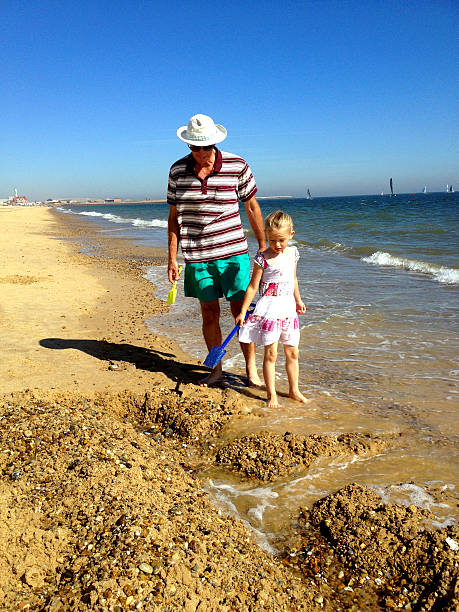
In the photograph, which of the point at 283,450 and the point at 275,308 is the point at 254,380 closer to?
the point at 275,308

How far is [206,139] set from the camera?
3262 mm

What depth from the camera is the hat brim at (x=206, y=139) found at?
3.25 m

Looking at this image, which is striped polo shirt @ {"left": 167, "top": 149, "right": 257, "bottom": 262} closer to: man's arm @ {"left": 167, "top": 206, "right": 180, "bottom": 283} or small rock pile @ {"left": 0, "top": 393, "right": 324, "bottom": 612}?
man's arm @ {"left": 167, "top": 206, "right": 180, "bottom": 283}

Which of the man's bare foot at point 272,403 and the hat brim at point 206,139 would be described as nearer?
the hat brim at point 206,139

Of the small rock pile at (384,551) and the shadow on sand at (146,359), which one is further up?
the shadow on sand at (146,359)

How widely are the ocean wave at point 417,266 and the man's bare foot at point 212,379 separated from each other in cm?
641

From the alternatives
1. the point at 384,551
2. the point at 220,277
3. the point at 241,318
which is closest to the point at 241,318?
the point at 241,318

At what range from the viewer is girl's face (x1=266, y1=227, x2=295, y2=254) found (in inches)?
126

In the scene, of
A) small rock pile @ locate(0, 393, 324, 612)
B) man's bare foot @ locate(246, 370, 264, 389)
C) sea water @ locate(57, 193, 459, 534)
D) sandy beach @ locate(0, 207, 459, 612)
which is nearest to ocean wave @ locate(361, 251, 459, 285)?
sea water @ locate(57, 193, 459, 534)

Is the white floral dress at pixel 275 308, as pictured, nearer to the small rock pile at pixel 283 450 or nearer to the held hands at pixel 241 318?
the held hands at pixel 241 318

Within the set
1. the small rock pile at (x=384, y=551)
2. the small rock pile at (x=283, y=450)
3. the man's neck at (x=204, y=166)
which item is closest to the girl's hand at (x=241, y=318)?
the small rock pile at (x=283, y=450)

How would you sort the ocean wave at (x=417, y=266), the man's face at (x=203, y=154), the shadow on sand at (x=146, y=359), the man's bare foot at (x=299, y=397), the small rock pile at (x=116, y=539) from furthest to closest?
1. the ocean wave at (x=417, y=266)
2. the shadow on sand at (x=146, y=359)
3. the man's bare foot at (x=299, y=397)
4. the man's face at (x=203, y=154)
5. the small rock pile at (x=116, y=539)

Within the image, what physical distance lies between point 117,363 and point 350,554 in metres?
2.82

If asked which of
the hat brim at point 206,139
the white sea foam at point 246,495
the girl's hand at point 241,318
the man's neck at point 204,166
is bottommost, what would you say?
the white sea foam at point 246,495
